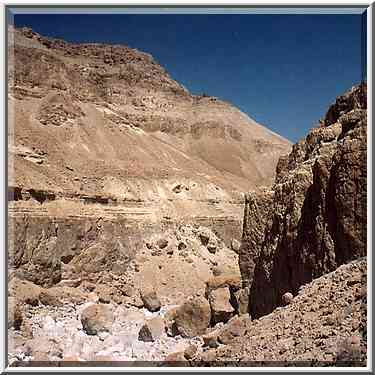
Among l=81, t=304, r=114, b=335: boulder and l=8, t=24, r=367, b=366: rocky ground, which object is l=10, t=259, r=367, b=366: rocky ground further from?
l=81, t=304, r=114, b=335: boulder

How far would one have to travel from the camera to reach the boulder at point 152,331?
13708 millimetres

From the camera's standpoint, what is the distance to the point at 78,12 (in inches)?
256

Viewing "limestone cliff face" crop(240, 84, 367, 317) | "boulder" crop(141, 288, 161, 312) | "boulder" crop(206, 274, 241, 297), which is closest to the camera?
"limestone cliff face" crop(240, 84, 367, 317)

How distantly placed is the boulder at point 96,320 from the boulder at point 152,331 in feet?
3.52

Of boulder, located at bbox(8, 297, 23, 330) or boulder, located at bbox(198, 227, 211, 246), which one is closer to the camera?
boulder, located at bbox(8, 297, 23, 330)

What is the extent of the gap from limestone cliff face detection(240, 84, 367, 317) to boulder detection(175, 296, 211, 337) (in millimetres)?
1698

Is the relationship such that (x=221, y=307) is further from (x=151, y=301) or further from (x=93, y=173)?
(x=93, y=173)

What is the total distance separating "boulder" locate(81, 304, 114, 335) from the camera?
47.1 ft

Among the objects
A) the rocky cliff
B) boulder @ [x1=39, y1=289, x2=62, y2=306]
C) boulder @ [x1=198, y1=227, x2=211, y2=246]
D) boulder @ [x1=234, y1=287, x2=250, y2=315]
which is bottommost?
boulder @ [x1=39, y1=289, x2=62, y2=306]

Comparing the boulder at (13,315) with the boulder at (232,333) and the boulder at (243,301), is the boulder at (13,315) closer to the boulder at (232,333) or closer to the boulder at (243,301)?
the boulder at (232,333)

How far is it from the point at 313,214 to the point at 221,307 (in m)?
4.93

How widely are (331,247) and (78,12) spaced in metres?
5.44

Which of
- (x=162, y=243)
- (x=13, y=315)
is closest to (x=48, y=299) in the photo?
(x=162, y=243)

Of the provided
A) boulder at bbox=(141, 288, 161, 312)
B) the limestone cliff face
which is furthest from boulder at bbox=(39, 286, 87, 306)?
the limestone cliff face
